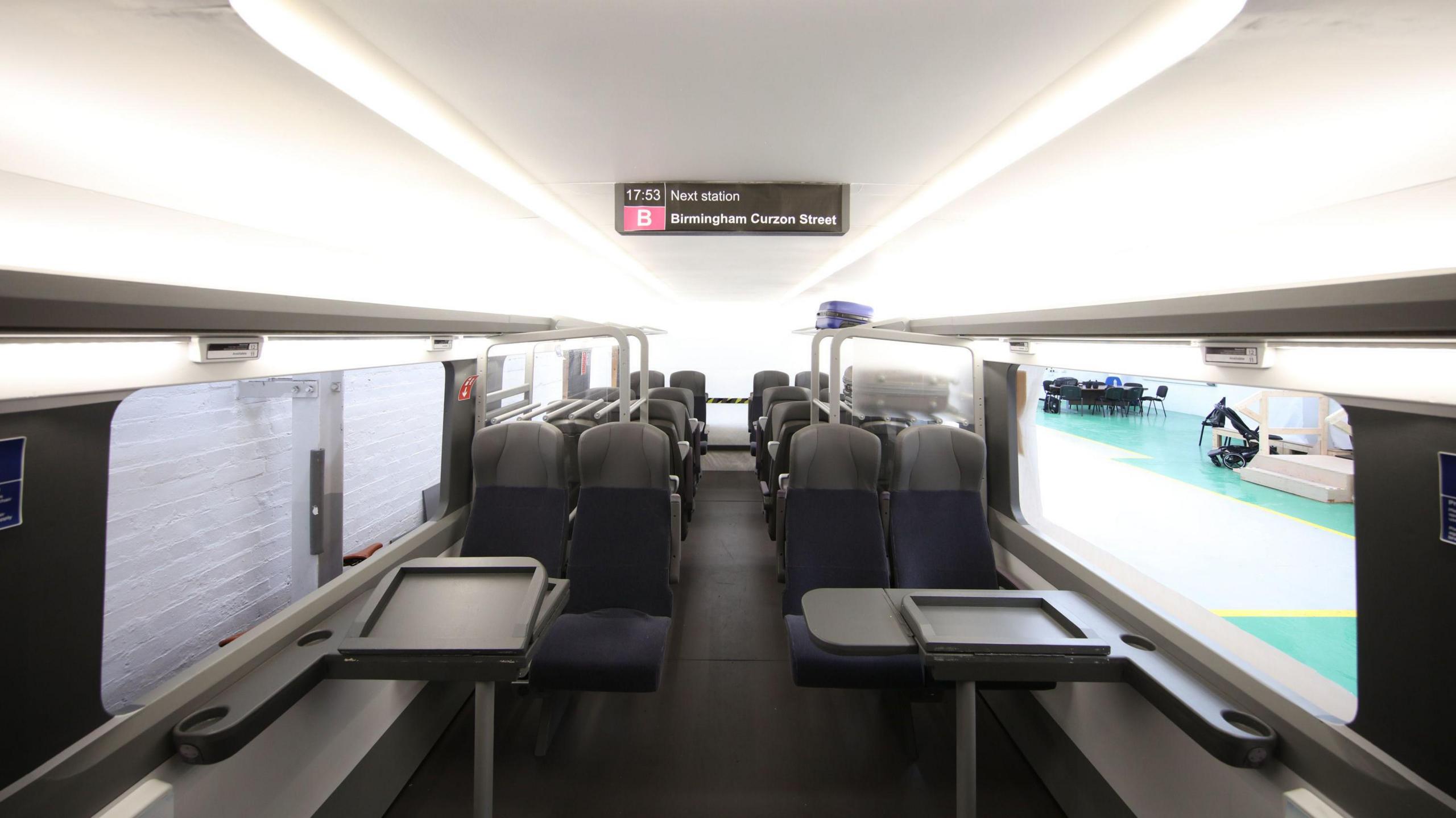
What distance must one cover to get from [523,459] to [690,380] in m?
6.47

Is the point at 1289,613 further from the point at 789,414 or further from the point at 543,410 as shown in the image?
the point at 543,410

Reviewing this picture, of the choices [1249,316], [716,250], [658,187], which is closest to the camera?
[1249,316]

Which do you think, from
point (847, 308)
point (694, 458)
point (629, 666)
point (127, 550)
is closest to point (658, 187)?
→ point (629, 666)

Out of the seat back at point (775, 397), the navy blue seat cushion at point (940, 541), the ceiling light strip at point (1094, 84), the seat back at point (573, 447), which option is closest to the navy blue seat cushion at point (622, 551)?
the seat back at point (573, 447)

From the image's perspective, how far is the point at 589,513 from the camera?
3.14 metres

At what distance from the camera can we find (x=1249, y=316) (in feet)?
4.51

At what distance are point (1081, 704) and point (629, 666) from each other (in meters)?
2.08

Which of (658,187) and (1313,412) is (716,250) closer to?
(658,187)

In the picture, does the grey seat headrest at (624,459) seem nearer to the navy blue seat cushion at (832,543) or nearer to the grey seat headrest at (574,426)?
the navy blue seat cushion at (832,543)

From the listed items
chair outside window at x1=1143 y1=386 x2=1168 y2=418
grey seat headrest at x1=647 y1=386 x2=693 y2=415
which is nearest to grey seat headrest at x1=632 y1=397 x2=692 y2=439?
grey seat headrest at x1=647 y1=386 x2=693 y2=415

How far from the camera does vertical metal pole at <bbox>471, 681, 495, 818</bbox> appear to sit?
6.49ft

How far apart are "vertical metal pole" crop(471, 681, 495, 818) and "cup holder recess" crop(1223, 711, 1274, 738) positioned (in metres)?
2.47

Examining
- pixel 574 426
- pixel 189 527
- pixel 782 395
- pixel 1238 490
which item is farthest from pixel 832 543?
pixel 1238 490

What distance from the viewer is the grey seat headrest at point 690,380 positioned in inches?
377
